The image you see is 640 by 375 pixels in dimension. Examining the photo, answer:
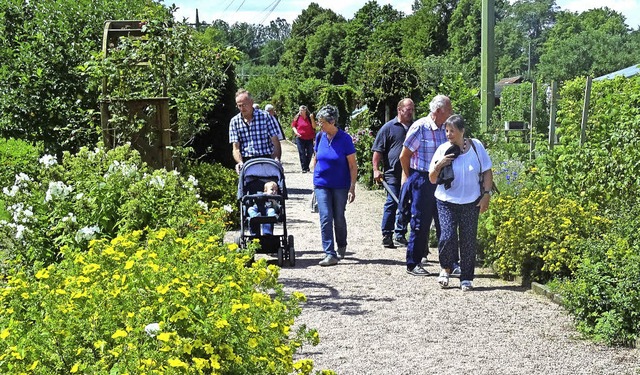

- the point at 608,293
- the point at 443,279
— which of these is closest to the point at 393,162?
the point at 443,279

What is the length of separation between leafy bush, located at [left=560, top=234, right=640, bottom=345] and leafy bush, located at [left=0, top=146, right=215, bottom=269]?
293cm

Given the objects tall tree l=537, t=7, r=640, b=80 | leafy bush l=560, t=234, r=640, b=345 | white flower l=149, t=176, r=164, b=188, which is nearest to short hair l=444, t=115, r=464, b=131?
leafy bush l=560, t=234, r=640, b=345

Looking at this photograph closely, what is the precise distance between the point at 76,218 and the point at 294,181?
13893 millimetres

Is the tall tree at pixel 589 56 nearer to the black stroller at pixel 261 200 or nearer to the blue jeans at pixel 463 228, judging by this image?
the black stroller at pixel 261 200

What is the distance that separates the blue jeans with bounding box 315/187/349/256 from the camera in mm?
10016

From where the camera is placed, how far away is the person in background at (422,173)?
9.19 m

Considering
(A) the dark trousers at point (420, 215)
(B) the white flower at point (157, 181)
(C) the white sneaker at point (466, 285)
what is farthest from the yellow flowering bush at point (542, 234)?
(B) the white flower at point (157, 181)

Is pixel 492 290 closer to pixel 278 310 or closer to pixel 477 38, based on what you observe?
pixel 278 310

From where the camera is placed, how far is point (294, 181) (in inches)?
800

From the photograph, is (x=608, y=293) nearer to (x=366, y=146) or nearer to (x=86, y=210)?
(x=86, y=210)

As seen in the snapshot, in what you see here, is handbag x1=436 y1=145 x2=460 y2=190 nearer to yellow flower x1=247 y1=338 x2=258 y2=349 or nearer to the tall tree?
yellow flower x1=247 y1=338 x2=258 y2=349

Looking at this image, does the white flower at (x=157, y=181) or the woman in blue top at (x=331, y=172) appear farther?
the woman in blue top at (x=331, y=172)

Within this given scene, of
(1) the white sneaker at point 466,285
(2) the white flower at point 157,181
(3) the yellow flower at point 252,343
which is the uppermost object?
(2) the white flower at point 157,181

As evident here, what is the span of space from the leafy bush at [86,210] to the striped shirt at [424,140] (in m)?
3.03
